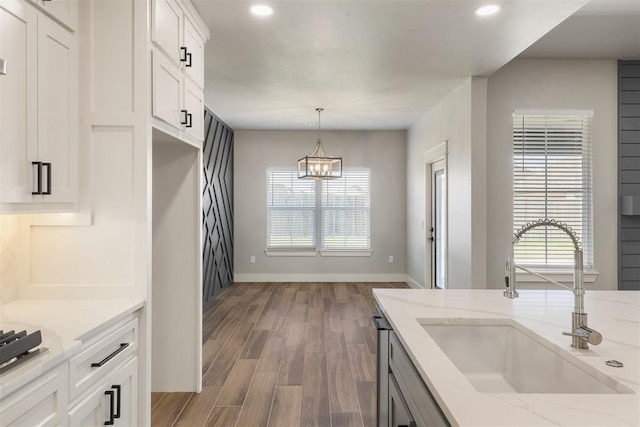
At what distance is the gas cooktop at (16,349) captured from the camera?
1.16 metres

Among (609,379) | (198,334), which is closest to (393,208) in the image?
(198,334)

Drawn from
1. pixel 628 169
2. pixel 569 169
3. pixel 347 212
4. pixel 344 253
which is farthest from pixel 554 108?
pixel 344 253

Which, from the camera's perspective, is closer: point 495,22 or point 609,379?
point 609,379

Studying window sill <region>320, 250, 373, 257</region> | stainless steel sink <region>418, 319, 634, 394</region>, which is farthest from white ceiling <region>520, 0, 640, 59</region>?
window sill <region>320, 250, 373, 257</region>

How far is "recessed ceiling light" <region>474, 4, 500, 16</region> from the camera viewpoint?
272 centimetres

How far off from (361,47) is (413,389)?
292cm

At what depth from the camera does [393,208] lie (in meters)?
7.45

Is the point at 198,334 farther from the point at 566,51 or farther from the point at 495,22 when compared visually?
the point at 566,51

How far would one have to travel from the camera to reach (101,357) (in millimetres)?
1663

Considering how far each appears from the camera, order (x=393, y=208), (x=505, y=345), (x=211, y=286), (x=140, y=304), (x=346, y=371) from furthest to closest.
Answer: (x=393, y=208) → (x=211, y=286) → (x=346, y=371) → (x=140, y=304) → (x=505, y=345)

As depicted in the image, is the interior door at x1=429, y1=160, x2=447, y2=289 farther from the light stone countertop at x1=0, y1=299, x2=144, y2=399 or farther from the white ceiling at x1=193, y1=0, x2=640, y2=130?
the light stone countertop at x1=0, y1=299, x2=144, y2=399

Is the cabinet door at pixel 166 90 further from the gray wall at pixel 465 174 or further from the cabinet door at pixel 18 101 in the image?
the gray wall at pixel 465 174

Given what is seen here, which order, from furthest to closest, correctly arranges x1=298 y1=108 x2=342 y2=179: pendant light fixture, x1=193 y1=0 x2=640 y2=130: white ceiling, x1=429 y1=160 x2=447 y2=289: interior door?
x1=298 y1=108 x2=342 y2=179: pendant light fixture
x1=429 y1=160 x2=447 y2=289: interior door
x1=193 y1=0 x2=640 y2=130: white ceiling

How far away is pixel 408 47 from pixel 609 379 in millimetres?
3029
